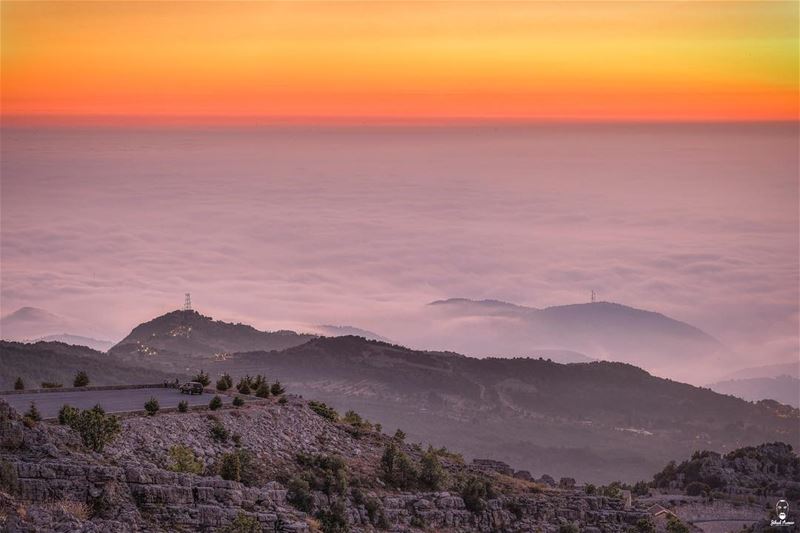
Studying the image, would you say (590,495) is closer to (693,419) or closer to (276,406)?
(276,406)

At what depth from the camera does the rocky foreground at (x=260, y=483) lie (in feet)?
161

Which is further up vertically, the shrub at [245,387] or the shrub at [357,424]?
the shrub at [245,387]

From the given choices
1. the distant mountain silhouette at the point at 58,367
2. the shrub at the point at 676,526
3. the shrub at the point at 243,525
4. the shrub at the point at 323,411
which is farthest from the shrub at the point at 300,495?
the distant mountain silhouette at the point at 58,367

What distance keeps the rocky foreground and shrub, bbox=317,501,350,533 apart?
0.05 meters

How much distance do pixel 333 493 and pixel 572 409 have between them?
133229 millimetres

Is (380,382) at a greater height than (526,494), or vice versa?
(380,382)

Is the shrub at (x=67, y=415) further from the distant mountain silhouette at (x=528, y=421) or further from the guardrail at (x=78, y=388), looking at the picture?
the distant mountain silhouette at (x=528, y=421)

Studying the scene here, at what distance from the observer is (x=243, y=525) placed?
52.5 metres

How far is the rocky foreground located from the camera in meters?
49.1

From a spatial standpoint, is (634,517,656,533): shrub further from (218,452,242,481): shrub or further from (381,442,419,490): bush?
(218,452,242,481): shrub

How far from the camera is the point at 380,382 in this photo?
19412 centimetres

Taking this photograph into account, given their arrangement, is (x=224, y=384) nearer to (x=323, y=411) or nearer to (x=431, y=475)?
(x=323, y=411)

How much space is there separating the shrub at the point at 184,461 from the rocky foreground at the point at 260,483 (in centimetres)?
8

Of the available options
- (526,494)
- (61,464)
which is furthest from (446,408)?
(61,464)
